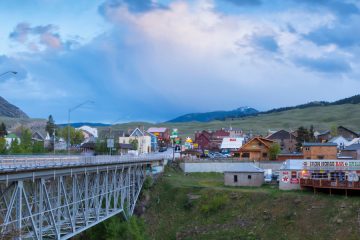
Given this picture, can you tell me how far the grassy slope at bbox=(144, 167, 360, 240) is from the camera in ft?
206

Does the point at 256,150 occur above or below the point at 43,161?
above

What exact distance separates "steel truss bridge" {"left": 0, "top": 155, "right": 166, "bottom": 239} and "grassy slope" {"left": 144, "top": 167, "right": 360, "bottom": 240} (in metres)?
4.98

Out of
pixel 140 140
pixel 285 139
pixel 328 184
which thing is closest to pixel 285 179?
pixel 328 184

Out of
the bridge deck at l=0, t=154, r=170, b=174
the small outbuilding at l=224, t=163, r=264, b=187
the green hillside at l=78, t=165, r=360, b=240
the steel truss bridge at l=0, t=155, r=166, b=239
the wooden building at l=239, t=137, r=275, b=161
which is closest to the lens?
the bridge deck at l=0, t=154, r=170, b=174

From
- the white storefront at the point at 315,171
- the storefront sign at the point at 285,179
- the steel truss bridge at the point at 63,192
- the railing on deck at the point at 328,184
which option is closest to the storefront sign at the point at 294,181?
the white storefront at the point at 315,171

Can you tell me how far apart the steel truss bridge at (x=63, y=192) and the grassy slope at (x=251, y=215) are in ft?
16.3

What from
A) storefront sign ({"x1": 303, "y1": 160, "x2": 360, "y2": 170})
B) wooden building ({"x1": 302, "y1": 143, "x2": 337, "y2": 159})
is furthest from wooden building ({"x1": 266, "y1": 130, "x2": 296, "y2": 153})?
storefront sign ({"x1": 303, "y1": 160, "x2": 360, "y2": 170})

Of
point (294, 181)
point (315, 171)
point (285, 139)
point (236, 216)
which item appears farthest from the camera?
point (285, 139)

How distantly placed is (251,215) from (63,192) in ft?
95.3

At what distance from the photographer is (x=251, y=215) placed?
69.6 meters

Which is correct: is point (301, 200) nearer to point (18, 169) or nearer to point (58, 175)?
point (58, 175)

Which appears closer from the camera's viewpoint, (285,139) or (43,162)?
(43,162)

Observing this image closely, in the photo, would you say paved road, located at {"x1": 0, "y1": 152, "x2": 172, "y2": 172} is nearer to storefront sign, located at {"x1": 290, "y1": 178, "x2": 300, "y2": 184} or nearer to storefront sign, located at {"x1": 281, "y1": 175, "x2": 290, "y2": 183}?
storefront sign, located at {"x1": 281, "y1": 175, "x2": 290, "y2": 183}

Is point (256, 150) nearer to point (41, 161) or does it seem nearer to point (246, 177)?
point (246, 177)
